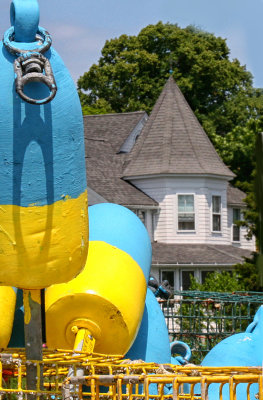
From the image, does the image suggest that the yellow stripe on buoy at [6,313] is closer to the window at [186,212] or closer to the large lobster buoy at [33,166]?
the large lobster buoy at [33,166]

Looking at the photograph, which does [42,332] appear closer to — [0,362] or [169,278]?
[0,362]

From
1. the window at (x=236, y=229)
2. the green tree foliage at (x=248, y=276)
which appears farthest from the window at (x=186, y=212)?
the green tree foliage at (x=248, y=276)

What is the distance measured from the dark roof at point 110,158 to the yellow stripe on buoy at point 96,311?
21.1 meters

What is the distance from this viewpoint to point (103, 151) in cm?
3159

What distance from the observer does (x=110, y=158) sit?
31.3 meters

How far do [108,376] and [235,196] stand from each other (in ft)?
95.3

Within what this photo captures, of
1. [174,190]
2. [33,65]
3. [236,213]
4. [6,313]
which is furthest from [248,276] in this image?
[33,65]

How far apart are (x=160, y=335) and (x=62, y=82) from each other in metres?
3.45

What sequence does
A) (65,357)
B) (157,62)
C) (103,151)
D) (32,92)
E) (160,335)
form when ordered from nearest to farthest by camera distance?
(32,92)
(65,357)
(160,335)
(103,151)
(157,62)

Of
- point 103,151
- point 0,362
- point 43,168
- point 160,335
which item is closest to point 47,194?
point 43,168

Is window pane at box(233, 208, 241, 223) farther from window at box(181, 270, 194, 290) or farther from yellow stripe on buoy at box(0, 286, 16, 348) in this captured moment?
yellow stripe on buoy at box(0, 286, 16, 348)

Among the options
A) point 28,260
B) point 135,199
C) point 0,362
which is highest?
point 135,199

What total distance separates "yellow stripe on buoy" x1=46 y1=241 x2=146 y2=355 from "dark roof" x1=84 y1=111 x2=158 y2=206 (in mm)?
21063

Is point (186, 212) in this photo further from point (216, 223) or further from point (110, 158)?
point (110, 158)
